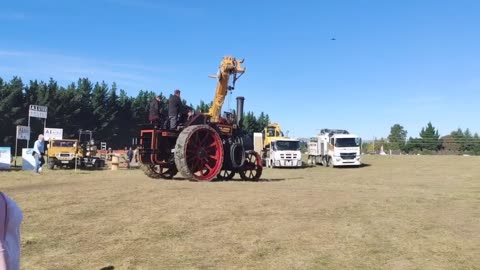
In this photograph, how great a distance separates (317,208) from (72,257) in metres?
5.63

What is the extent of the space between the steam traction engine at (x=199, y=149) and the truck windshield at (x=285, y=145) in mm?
19812

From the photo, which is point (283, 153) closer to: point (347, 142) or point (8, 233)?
point (347, 142)

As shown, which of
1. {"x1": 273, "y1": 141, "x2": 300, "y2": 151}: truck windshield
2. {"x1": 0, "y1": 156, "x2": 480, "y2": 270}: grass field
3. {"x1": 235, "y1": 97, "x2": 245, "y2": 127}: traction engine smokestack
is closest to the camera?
{"x1": 0, "y1": 156, "x2": 480, "y2": 270}: grass field

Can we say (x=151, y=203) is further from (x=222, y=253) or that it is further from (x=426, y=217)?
(x=426, y=217)

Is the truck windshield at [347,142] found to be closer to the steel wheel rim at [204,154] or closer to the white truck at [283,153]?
the white truck at [283,153]

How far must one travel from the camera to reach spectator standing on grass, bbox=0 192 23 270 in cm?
204

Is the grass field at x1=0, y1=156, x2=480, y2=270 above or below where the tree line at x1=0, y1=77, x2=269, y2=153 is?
below

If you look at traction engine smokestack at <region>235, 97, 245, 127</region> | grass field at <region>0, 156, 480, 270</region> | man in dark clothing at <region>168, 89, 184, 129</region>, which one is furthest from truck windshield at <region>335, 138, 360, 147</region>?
grass field at <region>0, 156, 480, 270</region>

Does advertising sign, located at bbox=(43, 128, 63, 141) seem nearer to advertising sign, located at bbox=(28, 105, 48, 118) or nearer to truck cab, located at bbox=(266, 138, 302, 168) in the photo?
advertising sign, located at bbox=(28, 105, 48, 118)

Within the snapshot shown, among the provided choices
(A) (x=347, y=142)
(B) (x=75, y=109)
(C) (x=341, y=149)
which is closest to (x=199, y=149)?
(C) (x=341, y=149)

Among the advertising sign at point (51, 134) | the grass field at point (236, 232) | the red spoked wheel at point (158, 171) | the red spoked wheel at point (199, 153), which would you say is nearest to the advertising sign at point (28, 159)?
the advertising sign at point (51, 134)

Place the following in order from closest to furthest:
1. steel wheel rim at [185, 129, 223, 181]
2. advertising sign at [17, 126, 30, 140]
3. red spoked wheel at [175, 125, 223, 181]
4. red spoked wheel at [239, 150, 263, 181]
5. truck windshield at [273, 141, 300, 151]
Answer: red spoked wheel at [175, 125, 223, 181]
steel wheel rim at [185, 129, 223, 181]
red spoked wheel at [239, 150, 263, 181]
advertising sign at [17, 126, 30, 140]
truck windshield at [273, 141, 300, 151]

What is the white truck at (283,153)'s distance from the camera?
1533 inches

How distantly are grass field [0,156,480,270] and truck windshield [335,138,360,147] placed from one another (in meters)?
27.5
